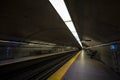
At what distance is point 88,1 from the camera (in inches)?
107

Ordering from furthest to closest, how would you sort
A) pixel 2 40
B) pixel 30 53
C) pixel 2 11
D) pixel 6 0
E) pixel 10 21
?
1. pixel 30 53
2. pixel 2 40
3. pixel 10 21
4. pixel 2 11
5. pixel 6 0

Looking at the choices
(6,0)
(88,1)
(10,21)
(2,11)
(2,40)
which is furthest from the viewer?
(2,40)

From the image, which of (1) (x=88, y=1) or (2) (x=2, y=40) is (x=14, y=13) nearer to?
(1) (x=88, y=1)

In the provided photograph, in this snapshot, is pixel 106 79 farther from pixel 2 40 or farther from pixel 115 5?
pixel 2 40

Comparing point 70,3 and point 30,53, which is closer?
point 70,3

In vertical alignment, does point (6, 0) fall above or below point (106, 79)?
above

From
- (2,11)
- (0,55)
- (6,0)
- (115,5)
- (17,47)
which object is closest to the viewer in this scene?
(115,5)

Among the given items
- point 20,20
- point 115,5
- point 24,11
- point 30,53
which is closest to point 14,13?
point 24,11

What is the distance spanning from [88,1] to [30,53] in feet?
33.9

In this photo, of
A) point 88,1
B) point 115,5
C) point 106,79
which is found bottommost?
point 106,79

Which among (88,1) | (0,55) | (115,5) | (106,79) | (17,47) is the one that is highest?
(88,1)

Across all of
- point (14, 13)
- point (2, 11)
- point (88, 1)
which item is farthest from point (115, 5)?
point (2, 11)

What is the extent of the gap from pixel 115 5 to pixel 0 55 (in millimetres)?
8184

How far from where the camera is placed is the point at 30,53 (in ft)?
38.9
